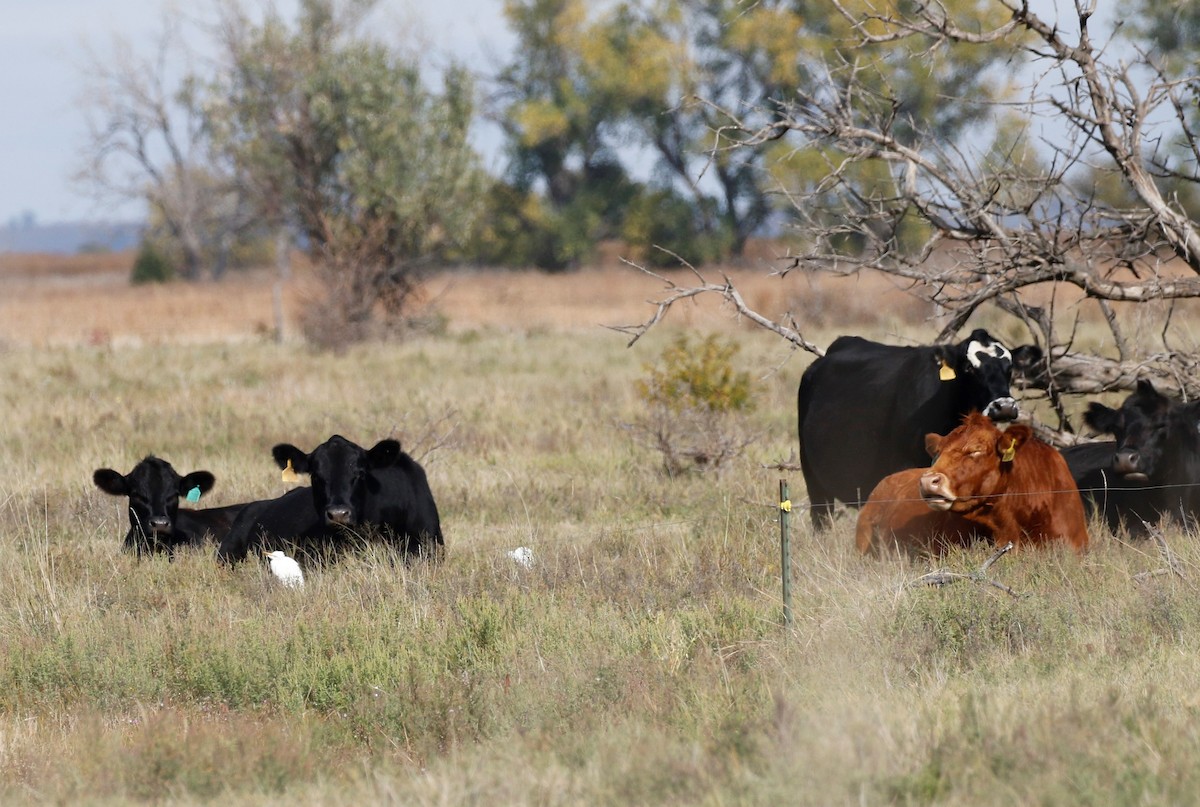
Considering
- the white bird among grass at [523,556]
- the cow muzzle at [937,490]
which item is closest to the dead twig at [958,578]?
the cow muzzle at [937,490]

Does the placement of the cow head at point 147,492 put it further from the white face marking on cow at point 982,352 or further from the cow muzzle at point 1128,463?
the cow muzzle at point 1128,463

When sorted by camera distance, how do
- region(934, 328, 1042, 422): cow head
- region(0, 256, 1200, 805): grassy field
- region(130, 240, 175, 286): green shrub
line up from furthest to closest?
region(130, 240, 175, 286): green shrub, region(934, 328, 1042, 422): cow head, region(0, 256, 1200, 805): grassy field

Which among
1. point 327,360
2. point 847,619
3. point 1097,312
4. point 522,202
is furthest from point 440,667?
point 522,202

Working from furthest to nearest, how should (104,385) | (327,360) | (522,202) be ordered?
1. (522,202)
2. (327,360)
3. (104,385)

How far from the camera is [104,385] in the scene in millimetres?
17781

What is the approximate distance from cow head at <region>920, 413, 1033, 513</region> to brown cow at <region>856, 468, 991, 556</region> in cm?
16

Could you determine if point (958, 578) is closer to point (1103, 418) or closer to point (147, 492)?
point (1103, 418)

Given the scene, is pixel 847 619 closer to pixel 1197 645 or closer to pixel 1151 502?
pixel 1197 645

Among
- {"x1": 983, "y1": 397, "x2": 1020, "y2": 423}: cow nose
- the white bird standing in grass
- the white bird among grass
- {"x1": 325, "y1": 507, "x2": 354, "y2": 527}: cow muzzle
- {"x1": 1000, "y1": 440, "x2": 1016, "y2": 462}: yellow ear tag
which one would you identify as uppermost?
{"x1": 983, "y1": 397, "x2": 1020, "y2": 423}: cow nose

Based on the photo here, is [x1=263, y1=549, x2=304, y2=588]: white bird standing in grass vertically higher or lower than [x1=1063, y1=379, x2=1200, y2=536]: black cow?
lower

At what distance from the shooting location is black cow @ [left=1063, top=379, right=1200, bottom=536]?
25.9ft

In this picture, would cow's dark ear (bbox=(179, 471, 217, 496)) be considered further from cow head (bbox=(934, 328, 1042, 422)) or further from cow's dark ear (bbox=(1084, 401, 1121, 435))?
cow's dark ear (bbox=(1084, 401, 1121, 435))

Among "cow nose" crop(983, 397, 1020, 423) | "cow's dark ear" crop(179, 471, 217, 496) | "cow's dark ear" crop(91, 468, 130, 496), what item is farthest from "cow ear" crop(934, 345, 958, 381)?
"cow's dark ear" crop(91, 468, 130, 496)

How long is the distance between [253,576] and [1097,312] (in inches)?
865
